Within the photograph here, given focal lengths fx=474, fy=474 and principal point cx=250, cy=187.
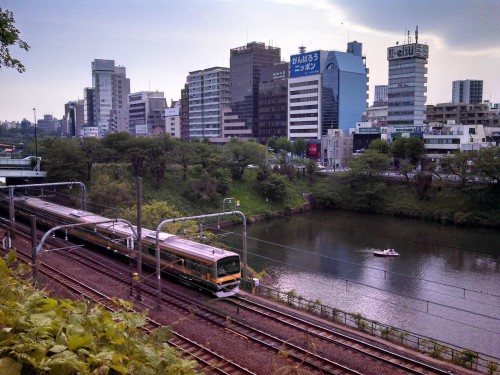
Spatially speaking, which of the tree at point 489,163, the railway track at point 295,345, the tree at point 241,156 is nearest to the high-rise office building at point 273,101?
the tree at point 241,156

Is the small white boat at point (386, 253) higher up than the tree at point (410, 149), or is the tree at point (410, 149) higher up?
the tree at point (410, 149)

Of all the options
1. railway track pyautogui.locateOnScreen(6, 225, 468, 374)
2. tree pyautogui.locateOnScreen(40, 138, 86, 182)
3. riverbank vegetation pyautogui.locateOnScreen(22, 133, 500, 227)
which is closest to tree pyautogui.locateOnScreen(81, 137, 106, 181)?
riverbank vegetation pyautogui.locateOnScreen(22, 133, 500, 227)

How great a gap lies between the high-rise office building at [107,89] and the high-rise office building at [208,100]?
129 feet

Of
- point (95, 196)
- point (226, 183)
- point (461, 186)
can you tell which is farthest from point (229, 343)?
point (461, 186)

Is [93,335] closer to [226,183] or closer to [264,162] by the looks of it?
[226,183]

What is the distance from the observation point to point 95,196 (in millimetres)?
27531

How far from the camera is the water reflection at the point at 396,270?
52.0 ft

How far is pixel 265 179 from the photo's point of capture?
39.9 meters

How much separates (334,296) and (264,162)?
23367 mm

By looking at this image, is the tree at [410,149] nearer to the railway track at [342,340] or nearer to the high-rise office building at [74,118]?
the railway track at [342,340]


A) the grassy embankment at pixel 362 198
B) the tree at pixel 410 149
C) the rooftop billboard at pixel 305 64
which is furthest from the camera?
the rooftop billboard at pixel 305 64

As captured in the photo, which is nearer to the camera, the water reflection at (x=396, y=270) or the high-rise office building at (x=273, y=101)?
the water reflection at (x=396, y=270)

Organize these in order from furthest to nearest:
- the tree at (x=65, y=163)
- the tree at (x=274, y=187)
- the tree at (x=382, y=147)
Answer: the tree at (x=382, y=147), the tree at (x=274, y=187), the tree at (x=65, y=163)

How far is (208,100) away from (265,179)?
37243 mm
